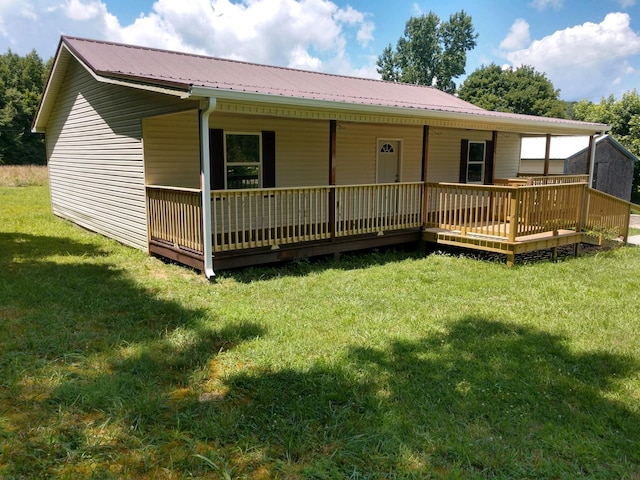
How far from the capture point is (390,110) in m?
9.06

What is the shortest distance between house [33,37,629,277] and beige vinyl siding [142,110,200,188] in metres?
0.02

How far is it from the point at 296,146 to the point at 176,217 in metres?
3.60

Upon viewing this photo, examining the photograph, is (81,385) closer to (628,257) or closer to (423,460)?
(423,460)

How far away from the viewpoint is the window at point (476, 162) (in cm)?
1467

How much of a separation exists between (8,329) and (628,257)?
11.0 meters

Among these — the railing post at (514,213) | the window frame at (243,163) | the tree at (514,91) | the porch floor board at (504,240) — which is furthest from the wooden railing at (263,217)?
the tree at (514,91)

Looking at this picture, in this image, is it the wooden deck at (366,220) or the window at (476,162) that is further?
the window at (476,162)

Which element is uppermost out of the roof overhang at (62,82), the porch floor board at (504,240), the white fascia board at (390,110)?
the roof overhang at (62,82)

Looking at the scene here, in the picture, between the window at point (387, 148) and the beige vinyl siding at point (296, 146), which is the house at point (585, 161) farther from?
the beige vinyl siding at point (296, 146)

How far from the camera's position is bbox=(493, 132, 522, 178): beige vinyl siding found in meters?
15.6

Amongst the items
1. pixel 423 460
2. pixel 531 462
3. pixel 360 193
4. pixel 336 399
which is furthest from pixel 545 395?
pixel 360 193

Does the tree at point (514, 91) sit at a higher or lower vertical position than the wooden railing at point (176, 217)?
higher

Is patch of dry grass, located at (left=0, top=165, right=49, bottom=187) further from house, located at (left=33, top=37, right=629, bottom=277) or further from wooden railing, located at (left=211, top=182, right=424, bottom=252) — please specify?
wooden railing, located at (left=211, top=182, right=424, bottom=252)

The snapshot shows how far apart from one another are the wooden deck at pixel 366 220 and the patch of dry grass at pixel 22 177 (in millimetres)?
21103
